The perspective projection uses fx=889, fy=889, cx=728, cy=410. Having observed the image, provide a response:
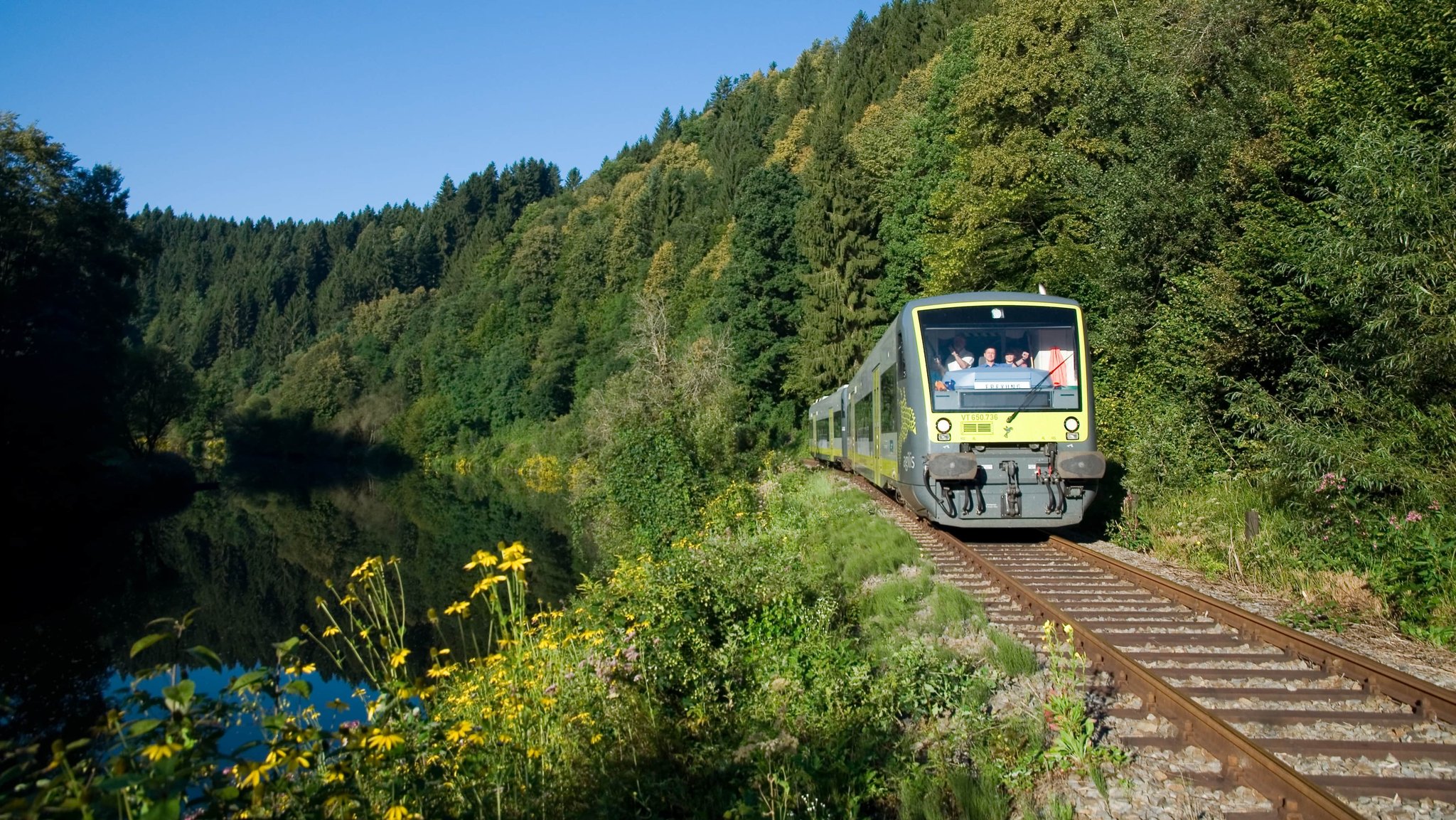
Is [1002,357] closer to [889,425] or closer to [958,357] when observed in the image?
[958,357]

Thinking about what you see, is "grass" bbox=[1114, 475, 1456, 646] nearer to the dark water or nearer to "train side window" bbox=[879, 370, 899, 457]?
"train side window" bbox=[879, 370, 899, 457]

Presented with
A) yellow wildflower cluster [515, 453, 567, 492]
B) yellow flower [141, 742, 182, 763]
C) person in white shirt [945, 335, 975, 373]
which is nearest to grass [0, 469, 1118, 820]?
yellow flower [141, 742, 182, 763]

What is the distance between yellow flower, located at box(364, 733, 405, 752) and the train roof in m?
9.71

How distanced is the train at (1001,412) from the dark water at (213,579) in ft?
24.3

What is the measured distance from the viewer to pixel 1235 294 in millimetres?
12922

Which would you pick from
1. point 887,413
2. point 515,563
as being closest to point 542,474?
point 887,413

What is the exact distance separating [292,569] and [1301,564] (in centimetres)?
2301

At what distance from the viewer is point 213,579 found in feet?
73.9

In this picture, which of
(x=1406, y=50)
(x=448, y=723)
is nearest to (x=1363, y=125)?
(x=1406, y=50)

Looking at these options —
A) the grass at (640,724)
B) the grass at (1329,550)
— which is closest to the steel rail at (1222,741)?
the grass at (640,724)

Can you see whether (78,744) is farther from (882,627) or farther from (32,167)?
(32,167)

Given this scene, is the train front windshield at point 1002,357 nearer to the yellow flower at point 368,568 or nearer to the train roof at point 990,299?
the train roof at point 990,299

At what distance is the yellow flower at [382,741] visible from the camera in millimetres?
3178

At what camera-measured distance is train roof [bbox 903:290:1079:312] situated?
11672 millimetres
